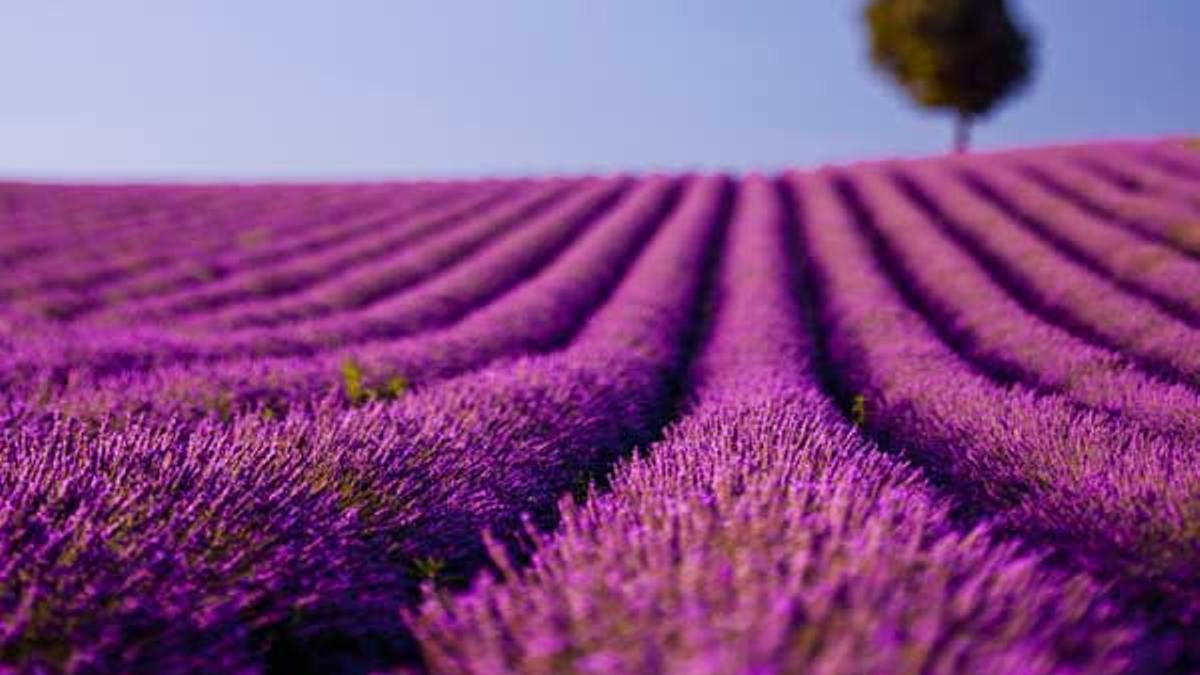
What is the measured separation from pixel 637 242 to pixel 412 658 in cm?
1409

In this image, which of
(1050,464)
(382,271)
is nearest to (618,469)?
(1050,464)

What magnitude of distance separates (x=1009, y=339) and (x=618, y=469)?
16.1ft

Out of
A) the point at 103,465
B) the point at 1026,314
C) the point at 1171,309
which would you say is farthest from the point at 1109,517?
the point at 1171,309

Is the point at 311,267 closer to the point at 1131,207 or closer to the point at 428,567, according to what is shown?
the point at 428,567

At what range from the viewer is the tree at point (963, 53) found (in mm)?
36062

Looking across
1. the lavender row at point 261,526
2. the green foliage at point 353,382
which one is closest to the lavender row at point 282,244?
the green foliage at point 353,382

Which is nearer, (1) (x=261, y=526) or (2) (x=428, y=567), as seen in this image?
(1) (x=261, y=526)

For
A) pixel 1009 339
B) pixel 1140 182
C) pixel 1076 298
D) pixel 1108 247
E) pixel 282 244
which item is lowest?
pixel 1009 339

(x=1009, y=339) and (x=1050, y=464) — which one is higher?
(x=1050, y=464)

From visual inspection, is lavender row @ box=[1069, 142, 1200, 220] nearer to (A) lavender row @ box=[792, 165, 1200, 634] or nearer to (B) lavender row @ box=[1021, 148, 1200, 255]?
(B) lavender row @ box=[1021, 148, 1200, 255]

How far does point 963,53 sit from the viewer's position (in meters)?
36.1

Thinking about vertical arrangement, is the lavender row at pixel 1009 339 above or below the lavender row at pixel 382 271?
below

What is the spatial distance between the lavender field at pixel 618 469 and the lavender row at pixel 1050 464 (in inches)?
0.7

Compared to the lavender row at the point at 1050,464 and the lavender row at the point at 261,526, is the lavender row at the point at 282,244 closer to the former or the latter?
the lavender row at the point at 261,526
